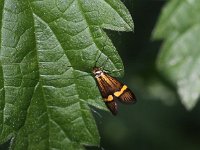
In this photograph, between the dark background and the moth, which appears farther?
the dark background

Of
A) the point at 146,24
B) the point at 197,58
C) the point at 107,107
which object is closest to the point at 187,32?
the point at 197,58

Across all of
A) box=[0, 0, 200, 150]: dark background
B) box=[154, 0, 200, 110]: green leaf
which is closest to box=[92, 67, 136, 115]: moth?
box=[154, 0, 200, 110]: green leaf

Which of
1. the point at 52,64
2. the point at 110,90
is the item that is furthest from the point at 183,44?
the point at 52,64

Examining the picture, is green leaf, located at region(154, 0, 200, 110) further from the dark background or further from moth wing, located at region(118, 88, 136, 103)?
the dark background

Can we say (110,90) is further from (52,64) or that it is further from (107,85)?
(52,64)

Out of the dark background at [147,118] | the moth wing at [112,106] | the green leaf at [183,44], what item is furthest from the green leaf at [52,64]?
the dark background at [147,118]

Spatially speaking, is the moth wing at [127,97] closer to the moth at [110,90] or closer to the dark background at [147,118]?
the moth at [110,90]
